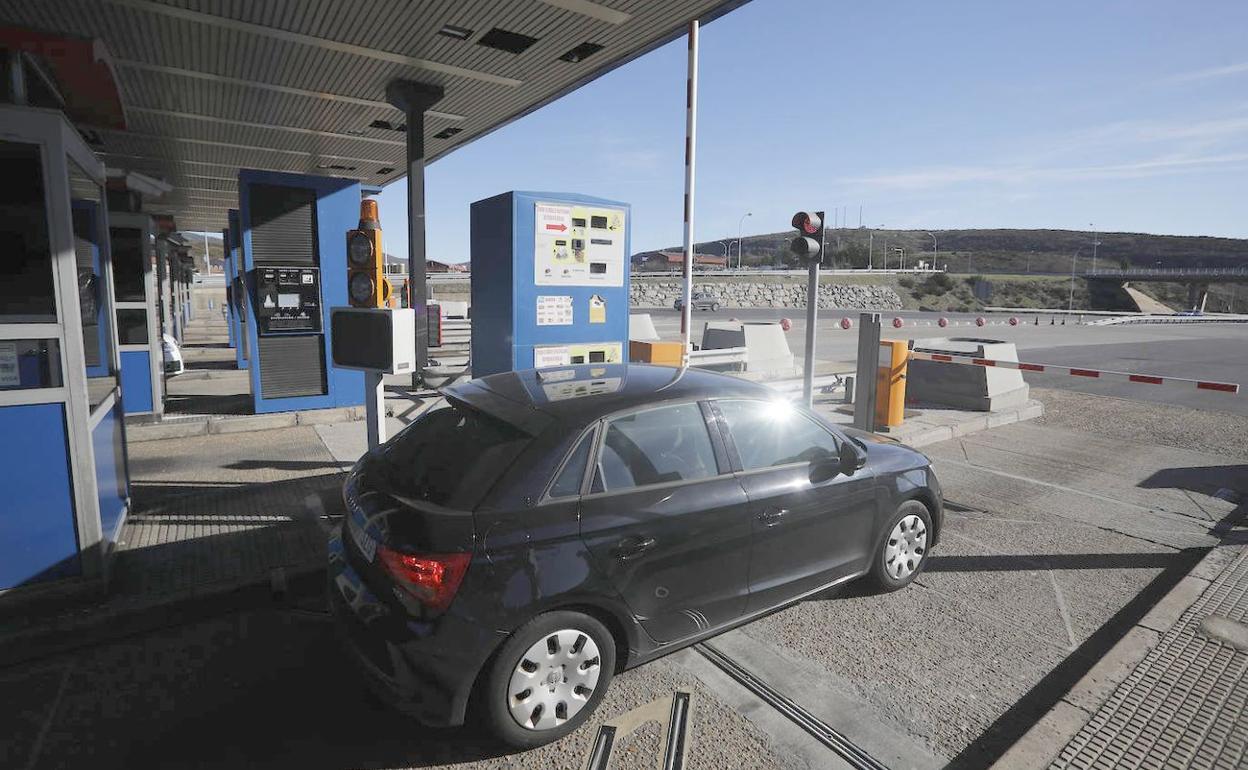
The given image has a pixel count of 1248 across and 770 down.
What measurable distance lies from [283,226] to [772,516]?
25.9ft

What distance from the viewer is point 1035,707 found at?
3131 millimetres

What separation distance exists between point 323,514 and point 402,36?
15.7 ft

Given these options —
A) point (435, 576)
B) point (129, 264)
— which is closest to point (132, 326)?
point (129, 264)

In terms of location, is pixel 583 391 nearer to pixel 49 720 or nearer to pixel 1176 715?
pixel 49 720

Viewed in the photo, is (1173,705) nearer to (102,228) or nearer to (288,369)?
(102,228)

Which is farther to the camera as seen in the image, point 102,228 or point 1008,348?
point 1008,348

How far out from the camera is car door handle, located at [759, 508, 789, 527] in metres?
3.44

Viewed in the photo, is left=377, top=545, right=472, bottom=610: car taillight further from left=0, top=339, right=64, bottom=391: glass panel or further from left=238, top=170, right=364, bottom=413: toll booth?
left=238, top=170, right=364, bottom=413: toll booth

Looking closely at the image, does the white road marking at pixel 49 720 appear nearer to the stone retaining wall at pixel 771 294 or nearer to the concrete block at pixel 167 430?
the concrete block at pixel 167 430

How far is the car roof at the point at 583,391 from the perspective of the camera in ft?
10.4

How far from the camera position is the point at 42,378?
12.3 feet

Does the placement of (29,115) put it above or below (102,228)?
above

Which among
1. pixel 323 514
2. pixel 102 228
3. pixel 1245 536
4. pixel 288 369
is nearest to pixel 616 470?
pixel 323 514

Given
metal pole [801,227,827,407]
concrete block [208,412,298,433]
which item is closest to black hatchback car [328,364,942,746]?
metal pole [801,227,827,407]
